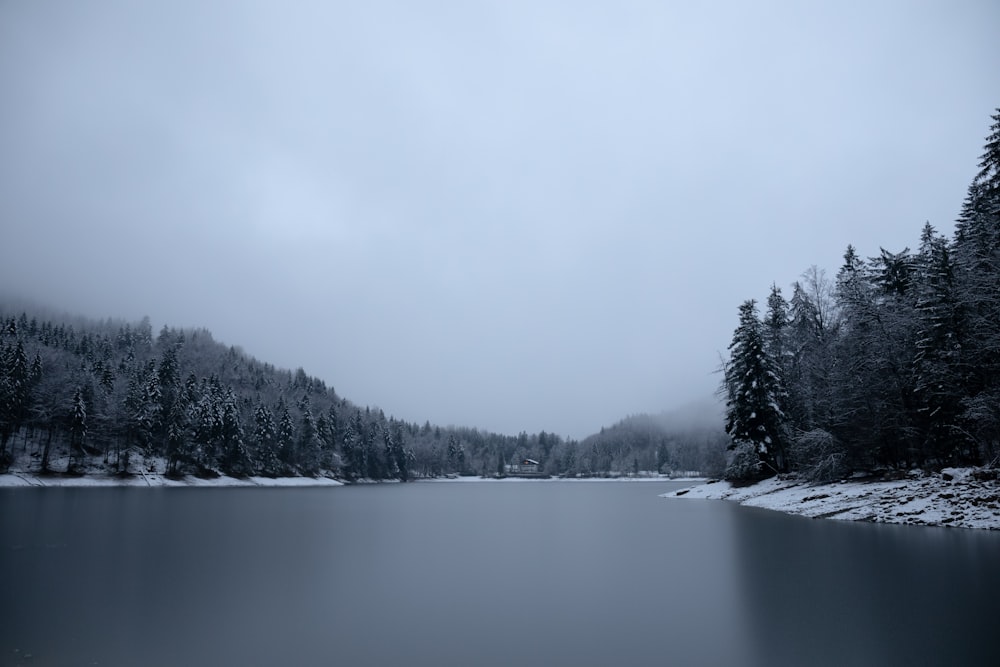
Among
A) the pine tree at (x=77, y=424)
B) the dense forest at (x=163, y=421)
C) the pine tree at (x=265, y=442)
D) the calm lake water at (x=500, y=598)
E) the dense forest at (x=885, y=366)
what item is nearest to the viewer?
the calm lake water at (x=500, y=598)

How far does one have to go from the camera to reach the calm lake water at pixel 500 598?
26.1 feet

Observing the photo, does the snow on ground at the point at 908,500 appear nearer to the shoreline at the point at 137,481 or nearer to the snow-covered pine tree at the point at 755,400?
the snow-covered pine tree at the point at 755,400

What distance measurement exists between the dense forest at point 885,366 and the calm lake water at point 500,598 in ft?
34.7

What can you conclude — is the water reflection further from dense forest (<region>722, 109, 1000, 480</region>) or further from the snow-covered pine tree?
the snow-covered pine tree

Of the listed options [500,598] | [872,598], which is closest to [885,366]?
[872,598]

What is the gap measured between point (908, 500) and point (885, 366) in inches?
418

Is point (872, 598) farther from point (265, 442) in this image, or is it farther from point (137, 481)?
point (265, 442)

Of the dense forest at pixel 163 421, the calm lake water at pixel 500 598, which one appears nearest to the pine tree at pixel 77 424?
the dense forest at pixel 163 421

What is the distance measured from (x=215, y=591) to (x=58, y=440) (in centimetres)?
8467

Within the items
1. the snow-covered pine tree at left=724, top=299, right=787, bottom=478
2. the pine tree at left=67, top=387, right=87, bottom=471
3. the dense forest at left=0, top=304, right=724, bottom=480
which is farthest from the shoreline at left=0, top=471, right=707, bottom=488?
the snow-covered pine tree at left=724, top=299, right=787, bottom=478

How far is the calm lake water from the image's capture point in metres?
7.96

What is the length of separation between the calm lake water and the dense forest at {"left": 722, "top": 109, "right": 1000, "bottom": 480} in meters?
10.6

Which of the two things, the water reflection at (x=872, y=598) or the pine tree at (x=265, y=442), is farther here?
the pine tree at (x=265, y=442)

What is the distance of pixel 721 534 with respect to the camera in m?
21.3
